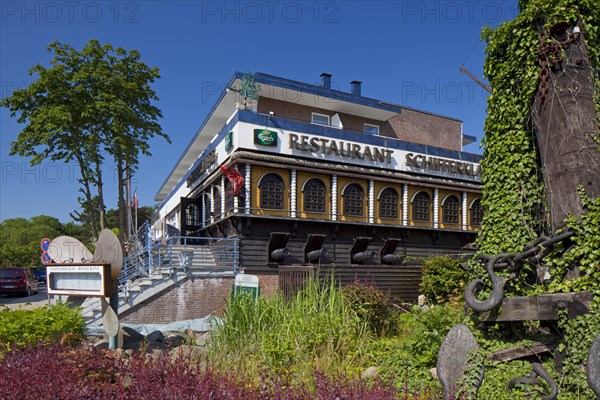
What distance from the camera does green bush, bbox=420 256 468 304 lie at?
16297 mm

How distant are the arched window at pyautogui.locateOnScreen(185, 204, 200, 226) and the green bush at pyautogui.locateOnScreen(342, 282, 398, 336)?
663 inches

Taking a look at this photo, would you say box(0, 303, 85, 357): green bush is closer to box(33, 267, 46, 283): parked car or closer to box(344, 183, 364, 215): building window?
box(344, 183, 364, 215): building window

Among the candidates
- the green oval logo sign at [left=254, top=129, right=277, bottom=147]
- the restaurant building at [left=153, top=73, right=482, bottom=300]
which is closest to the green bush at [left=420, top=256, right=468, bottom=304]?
the restaurant building at [left=153, top=73, right=482, bottom=300]

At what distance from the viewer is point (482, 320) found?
5934mm

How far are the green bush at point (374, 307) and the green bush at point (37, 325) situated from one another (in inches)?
215

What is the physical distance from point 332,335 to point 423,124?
88.4ft

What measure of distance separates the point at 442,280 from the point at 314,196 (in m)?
6.42

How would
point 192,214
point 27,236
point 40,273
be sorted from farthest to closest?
point 27,236, point 40,273, point 192,214

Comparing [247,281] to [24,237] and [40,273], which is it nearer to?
[40,273]

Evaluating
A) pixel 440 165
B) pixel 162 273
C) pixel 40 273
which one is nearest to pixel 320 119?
pixel 440 165

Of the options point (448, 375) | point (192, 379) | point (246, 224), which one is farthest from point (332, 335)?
point (246, 224)

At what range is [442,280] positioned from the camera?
1625 centimetres

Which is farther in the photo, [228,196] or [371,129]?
[371,129]

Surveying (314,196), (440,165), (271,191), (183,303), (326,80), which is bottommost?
(183,303)
